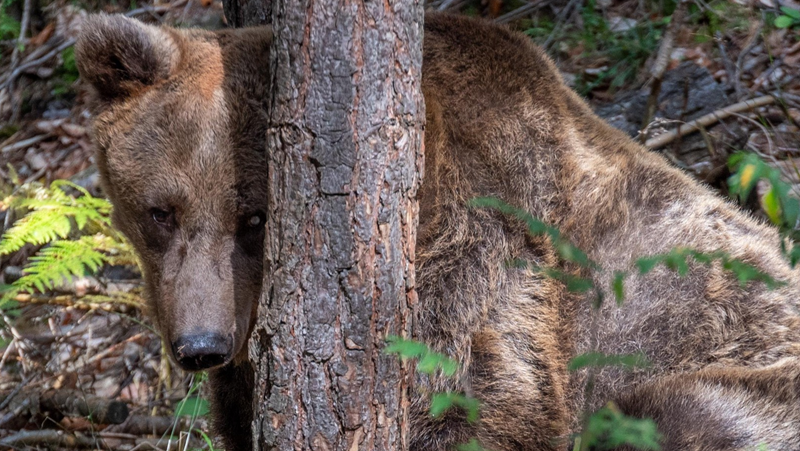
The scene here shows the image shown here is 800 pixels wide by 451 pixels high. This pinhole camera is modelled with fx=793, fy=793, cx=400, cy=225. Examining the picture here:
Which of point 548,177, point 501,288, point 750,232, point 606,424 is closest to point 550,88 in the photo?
point 548,177

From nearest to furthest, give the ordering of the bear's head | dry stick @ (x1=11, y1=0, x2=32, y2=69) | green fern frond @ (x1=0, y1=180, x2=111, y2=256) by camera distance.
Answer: the bear's head → green fern frond @ (x1=0, y1=180, x2=111, y2=256) → dry stick @ (x1=11, y1=0, x2=32, y2=69)

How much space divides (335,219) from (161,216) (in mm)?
1028

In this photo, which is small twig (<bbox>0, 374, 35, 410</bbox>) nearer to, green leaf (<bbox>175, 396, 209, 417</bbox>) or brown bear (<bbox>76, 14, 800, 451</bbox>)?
green leaf (<bbox>175, 396, 209, 417</bbox>)

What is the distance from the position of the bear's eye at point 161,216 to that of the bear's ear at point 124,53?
536 mm

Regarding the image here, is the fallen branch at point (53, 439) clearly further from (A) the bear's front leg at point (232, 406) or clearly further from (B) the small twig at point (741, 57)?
(B) the small twig at point (741, 57)

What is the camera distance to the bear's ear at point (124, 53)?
129 inches

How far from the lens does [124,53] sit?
3299 millimetres

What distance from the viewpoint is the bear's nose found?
9.46 feet

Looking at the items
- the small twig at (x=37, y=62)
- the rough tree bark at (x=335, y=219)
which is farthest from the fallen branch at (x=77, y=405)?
the small twig at (x=37, y=62)

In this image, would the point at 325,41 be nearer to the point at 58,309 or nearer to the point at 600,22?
the point at 58,309

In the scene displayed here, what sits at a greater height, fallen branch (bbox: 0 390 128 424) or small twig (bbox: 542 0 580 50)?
small twig (bbox: 542 0 580 50)

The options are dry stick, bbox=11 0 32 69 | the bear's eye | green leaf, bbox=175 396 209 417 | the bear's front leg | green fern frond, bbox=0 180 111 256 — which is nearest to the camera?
the bear's eye

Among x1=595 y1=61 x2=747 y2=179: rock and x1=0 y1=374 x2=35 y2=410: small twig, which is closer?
x1=0 y1=374 x2=35 y2=410: small twig

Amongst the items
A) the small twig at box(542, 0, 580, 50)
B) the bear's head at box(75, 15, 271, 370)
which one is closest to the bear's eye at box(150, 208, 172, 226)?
the bear's head at box(75, 15, 271, 370)
